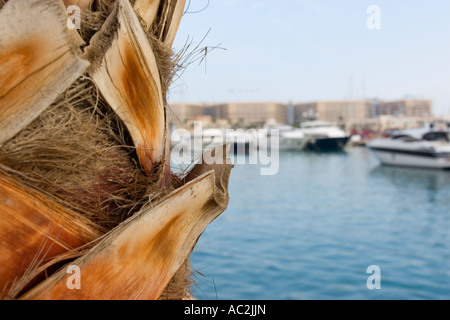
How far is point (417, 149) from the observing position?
37.9 m

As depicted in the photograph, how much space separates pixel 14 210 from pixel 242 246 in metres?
19.3

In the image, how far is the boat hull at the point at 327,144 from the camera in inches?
2618

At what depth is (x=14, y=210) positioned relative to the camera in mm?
1290

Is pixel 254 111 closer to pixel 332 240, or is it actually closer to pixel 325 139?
pixel 325 139

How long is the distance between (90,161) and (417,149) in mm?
39544

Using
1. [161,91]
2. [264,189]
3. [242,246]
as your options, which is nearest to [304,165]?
[264,189]

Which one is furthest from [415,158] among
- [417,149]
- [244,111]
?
[244,111]

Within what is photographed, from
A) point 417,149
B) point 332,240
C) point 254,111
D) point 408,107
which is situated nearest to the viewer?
point 332,240

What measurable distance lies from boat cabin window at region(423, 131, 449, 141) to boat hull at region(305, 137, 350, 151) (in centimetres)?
2592

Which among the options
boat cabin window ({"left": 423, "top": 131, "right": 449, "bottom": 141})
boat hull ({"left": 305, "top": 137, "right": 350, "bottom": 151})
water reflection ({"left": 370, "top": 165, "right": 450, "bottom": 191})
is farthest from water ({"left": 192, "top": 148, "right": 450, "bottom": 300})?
boat hull ({"left": 305, "top": 137, "right": 350, "bottom": 151})

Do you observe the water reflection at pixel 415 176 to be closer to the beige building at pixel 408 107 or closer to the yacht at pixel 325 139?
the yacht at pixel 325 139

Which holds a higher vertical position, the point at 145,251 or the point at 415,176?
the point at 145,251
